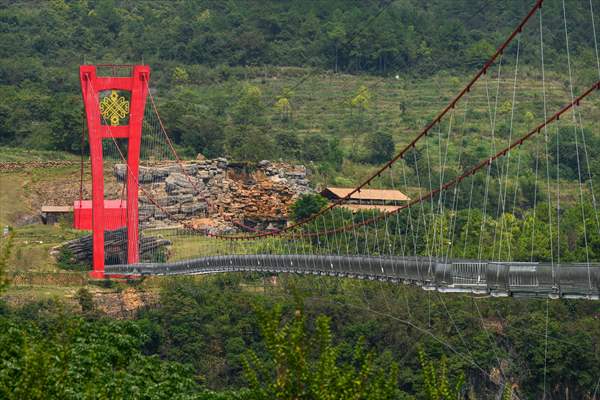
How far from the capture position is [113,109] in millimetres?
64938

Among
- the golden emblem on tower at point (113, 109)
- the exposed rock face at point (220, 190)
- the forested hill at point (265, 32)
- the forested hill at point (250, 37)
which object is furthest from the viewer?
the forested hill at point (265, 32)

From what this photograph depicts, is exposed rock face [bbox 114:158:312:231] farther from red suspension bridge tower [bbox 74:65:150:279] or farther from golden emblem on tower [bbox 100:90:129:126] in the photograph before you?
red suspension bridge tower [bbox 74:65:150:279]

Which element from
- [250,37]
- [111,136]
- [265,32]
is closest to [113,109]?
[111,136]

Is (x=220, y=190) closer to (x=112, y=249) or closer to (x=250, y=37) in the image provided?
(x=112, y=249)

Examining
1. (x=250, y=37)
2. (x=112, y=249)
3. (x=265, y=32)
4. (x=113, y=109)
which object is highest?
(x=265, y=32)

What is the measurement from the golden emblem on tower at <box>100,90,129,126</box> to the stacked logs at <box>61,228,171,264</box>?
4121mm

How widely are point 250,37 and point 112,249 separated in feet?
182

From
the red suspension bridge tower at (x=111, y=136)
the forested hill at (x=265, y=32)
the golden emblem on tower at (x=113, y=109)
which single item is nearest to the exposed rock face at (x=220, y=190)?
the golden emblem on tower at (x=113, y=109)

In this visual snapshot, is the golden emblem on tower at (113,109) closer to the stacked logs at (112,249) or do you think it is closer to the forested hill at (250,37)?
the stacked logs at (112,249)

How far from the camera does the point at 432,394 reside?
2436cm

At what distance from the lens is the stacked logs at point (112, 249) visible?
63.0 metres

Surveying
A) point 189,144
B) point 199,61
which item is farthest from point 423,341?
point 199,61

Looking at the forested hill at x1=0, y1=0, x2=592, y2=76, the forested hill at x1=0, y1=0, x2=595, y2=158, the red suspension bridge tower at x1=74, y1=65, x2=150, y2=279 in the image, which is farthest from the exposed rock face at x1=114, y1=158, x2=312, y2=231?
the forested hill at x1=0, y1=0, x2=592, y2=76

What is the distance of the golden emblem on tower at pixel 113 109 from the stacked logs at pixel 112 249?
4.12 m
